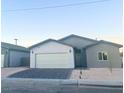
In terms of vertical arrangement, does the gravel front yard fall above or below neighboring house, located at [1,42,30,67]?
below

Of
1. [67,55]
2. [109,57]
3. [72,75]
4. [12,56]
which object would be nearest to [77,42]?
[67,55]

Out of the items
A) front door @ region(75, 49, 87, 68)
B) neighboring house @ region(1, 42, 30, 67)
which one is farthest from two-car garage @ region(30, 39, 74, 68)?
neighboring house @ region(1, 42, 30, 67)

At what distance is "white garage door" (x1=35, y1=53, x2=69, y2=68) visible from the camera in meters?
21.6

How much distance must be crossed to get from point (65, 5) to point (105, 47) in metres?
8.44

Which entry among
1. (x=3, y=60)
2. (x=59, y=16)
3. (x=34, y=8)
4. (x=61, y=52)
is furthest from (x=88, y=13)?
Result: (x=3, y=60)

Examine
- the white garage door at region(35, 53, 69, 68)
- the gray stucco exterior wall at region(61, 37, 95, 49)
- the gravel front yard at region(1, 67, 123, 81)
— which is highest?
the gray stucco exterior wall at region(61, 37, 95, 49)

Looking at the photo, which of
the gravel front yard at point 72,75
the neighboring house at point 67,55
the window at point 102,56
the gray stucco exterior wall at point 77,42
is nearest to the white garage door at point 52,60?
the neighboring house at point 67,55

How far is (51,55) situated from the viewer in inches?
869

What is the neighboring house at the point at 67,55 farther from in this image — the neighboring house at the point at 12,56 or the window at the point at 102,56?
the neighboring house at the point at 12,56

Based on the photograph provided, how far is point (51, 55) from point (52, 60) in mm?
576

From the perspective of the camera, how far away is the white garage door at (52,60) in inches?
850

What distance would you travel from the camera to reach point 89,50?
23.0m

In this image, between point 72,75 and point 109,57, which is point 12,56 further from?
point 72,75

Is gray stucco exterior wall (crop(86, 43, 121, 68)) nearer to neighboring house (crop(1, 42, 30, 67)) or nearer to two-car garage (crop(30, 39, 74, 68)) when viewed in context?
two-car garage (crop(30, 39, 74, 68))
